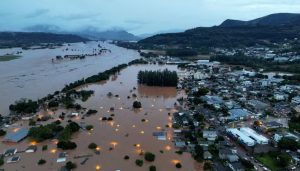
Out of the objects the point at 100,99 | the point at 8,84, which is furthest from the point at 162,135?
the point at 8,84

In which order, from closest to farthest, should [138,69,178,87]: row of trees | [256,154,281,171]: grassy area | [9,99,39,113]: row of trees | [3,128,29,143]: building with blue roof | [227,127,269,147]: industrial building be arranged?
[256,154,281,171]: grassy area
[227,127,269,147]: industrial building
[3,128,29,143]: building with blue roof
[9,99,39,113]: row of trees
[138,69,178,87]: row of trees

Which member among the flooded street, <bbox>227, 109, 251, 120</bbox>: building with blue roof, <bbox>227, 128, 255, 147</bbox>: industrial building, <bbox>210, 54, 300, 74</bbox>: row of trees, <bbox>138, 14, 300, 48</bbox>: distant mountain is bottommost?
<bbox>227, 128, 255, 147</bbox>: industrial building

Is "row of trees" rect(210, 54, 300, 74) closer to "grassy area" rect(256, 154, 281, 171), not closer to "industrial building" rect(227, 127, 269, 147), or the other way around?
"industrial building" rect(227, 127, 269, 147)

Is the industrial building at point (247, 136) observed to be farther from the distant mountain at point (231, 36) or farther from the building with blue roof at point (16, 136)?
the distant mountain at point (231, 36)

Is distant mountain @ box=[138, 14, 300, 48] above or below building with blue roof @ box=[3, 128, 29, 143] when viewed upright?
above

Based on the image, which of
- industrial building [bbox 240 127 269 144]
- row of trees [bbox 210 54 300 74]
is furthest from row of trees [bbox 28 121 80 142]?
row of trees [bbox 210 54 300 74]

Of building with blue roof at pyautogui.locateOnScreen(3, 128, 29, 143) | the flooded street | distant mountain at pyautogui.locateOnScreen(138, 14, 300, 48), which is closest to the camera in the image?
building with blue roof at pyautogui.locateOnScreen(3, 128, 29, 143)

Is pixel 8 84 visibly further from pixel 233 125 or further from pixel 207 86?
pixel 233 125

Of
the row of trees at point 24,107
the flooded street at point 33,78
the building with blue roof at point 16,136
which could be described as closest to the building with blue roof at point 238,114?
the building with blue roof at point 16,136
